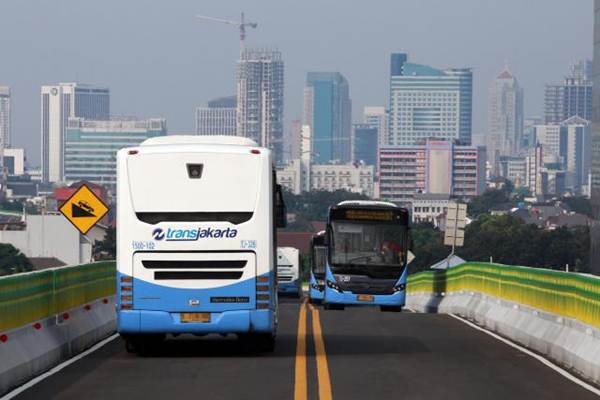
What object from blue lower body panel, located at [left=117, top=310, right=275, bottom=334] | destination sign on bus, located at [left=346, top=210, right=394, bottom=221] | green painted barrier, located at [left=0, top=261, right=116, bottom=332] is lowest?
blue lower body panel, located at [left=117, top=310, right=275, bottom=334]

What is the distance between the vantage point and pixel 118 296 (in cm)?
2344

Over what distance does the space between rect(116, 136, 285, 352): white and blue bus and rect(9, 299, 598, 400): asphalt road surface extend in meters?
0.58

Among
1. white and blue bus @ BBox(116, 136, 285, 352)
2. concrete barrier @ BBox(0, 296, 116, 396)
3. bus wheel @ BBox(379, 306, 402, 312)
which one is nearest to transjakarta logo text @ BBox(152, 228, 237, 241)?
white and blue bus @ BBox(116, 136, 285, 352)

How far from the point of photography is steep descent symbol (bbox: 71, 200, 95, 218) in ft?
118

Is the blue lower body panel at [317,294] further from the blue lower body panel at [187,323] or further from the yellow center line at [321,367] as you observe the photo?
the blue lower body panel at [187,323]

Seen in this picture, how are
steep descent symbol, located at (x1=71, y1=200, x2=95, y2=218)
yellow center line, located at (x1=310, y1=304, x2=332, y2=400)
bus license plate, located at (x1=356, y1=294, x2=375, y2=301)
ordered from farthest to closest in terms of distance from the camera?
bus license plate, located at (x1=356, y1=294, x2=375, y2=301)
steep descent symbol, located at (x1=71, y1=200, x2=95, y2=218)
yellow center line, located at (x1=310, y1=304, x2=332, y2=400)

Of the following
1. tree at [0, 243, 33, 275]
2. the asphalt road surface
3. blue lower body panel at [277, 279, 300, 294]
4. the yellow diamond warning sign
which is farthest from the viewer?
tree at [0, 243, 33, 275]

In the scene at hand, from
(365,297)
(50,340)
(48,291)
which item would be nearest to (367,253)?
(365,297)

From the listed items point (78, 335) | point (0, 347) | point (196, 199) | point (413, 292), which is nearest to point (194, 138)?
point (196, 199)

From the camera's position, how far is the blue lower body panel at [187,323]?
23281mm

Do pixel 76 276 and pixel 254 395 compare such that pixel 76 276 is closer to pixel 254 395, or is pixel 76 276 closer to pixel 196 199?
pixel 196 199

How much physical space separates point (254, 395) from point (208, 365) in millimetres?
3687

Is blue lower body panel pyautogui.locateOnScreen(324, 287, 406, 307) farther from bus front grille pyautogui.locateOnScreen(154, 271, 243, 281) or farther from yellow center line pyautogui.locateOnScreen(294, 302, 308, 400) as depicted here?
bus front grille pyautogui.locateOnScreen(154, 271, 243, 281)

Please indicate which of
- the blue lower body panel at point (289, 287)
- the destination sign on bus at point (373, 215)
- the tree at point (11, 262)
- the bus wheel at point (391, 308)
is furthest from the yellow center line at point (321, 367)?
the tree at point (11, 262)
